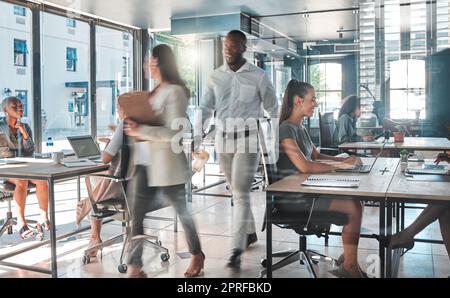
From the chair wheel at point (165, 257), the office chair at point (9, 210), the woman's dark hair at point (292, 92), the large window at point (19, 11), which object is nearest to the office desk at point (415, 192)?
the woman's dark hair at point (292, 92)

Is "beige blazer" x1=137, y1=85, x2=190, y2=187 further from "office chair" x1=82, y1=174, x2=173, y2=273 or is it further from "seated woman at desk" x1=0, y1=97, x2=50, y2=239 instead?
"seated woman at desk" x1=0, y1=97, x2=50, y2=239

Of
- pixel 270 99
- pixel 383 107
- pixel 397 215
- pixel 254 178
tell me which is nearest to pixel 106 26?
pixel 270 99

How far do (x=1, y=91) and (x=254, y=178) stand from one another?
1.89m

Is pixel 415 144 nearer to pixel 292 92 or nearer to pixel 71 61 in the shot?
pixel 292 92

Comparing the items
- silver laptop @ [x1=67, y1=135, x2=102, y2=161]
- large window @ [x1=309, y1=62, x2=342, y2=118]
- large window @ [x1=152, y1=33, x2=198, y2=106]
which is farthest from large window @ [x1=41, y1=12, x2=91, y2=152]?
large window @ [x1=309, y1=62, x2=342, y2=118]

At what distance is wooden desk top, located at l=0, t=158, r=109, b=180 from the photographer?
281cm

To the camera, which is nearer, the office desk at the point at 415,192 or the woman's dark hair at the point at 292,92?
the office desk at the point at 415,192

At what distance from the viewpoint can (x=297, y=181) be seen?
2.24 meters

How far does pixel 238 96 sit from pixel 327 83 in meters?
0.47

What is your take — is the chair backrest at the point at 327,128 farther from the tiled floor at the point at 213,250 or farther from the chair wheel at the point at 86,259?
the chair wheel at the point at 86,259

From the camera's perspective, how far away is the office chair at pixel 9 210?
12.0 ft

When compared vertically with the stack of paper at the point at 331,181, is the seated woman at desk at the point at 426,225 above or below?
below

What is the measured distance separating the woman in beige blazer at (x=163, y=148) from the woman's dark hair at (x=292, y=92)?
52cm

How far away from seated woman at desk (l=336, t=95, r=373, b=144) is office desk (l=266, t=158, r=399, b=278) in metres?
0.20
